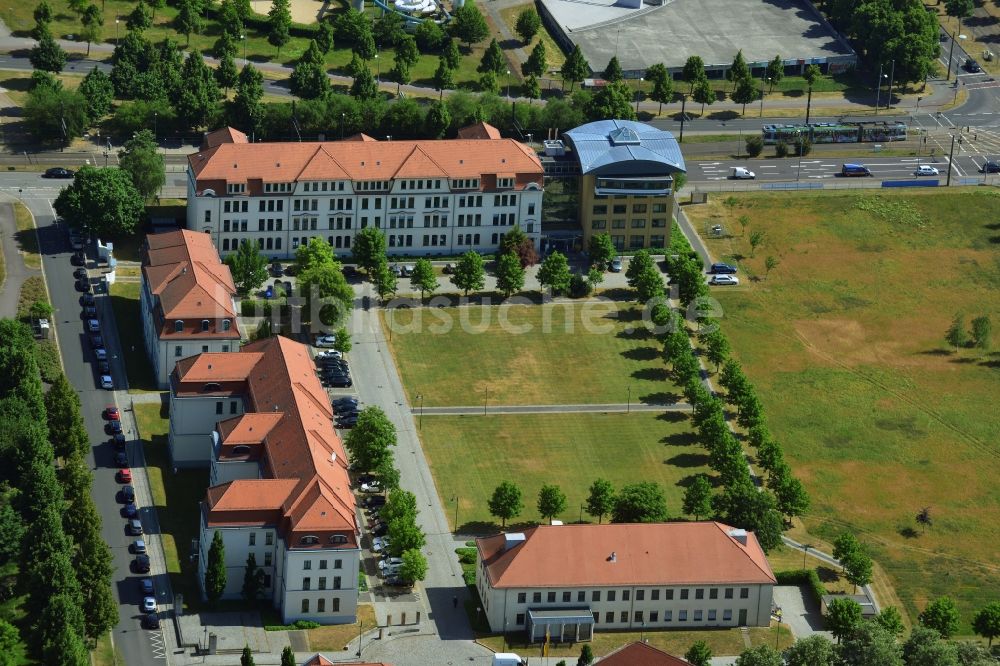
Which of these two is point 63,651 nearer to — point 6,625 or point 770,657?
point 6,625

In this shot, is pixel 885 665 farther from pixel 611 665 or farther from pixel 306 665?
pixel 306 665

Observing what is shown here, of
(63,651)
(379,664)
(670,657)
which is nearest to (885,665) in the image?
(670,657)

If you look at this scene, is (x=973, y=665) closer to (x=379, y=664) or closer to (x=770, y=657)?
(x=770, y=657)

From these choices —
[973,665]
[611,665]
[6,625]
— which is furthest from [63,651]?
[973,665]

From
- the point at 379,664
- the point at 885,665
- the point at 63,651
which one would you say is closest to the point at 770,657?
the point at 885,665
